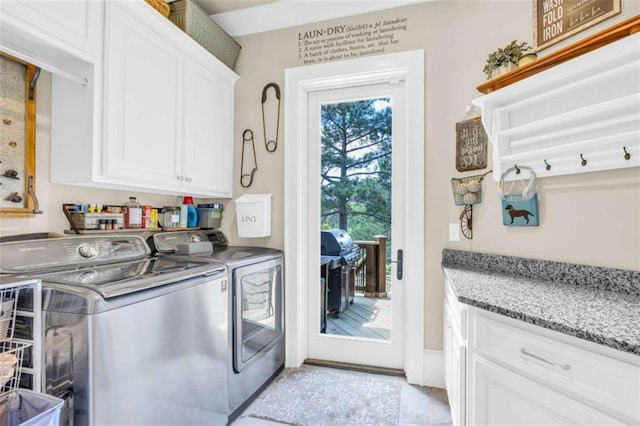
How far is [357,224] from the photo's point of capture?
8.57 ft

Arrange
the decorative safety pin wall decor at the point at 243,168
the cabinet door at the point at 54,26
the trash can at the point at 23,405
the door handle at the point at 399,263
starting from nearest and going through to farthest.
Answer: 1. the trash can at the point at 23,405
2. the cabinet door at the point at 54,26
3. the door handle at the point at 399,263
4. the decorative safety pin wall decor at the point at 243,168

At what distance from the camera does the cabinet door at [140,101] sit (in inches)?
→ 65.8

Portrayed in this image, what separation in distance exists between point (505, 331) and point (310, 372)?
1.69 meters

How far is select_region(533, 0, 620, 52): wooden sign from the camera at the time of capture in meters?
1.46

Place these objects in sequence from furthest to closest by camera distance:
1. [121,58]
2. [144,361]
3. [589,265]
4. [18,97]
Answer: [121,58] → [18,97] → [589,265] → [144,361]

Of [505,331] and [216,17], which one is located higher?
[216,17]

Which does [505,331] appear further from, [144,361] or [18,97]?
[18,97]

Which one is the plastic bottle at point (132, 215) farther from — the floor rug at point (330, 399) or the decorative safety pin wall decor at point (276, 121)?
the floor rug at point (330, 399)

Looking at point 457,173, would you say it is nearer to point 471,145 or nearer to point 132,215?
point 471,145

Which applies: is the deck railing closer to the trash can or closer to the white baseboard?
the white baseboard

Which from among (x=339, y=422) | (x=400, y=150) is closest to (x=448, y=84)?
(x=400, y=150)

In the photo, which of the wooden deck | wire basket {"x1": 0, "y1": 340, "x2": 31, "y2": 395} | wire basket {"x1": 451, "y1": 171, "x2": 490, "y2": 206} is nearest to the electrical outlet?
wire basket {"x1": 451, "y1": 171, "x2": 490, "y2": 206}

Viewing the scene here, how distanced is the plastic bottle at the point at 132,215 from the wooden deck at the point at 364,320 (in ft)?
5.17

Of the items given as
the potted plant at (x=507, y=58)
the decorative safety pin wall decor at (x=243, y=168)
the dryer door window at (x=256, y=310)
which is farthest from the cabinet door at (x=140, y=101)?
the potted plant at (x=507, y=58)
